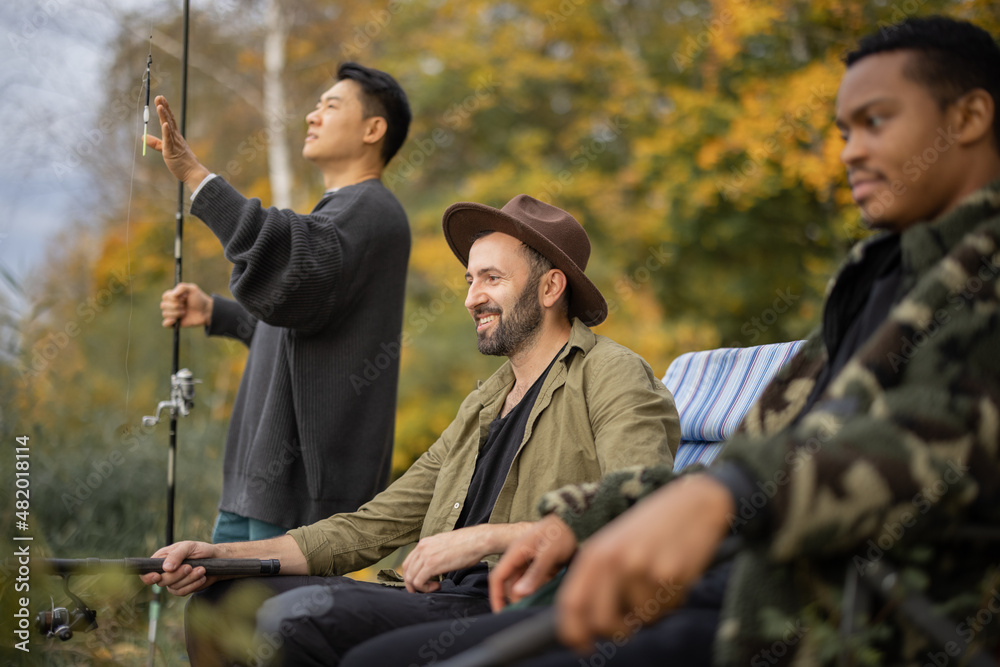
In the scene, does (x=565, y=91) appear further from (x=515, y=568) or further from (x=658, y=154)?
(x=515, y=568)

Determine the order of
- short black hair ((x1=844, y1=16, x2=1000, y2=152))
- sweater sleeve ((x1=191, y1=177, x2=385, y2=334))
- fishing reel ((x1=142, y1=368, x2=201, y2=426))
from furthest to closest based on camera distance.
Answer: fishing reel ((x1=142, y1=368, x2=201, y2=426)) < sweater sleeve ((x1=191, y1=177, x2=385, y2=334)) < short black hair ((x1=844, y1=16, x2=1000, y2=152))

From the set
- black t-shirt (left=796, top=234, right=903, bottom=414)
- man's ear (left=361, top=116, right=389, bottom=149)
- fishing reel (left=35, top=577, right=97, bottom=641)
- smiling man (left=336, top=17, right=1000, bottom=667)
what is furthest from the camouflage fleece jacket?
man's ear (left=361, top=116, right=389, bottom=149)

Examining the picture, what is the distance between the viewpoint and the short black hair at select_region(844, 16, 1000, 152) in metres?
1.45

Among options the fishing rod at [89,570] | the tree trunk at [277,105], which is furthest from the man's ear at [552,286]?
the tree trunk at [277,105]

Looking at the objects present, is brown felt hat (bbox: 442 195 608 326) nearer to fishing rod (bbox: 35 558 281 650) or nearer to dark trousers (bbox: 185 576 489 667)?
dark trousers (bbox: 185 576 489 667)

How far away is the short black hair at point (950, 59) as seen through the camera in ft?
4.76

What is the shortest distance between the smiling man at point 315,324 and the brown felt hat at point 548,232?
1.23 feet

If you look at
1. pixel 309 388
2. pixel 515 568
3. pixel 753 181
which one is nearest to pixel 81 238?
pixel 753 181

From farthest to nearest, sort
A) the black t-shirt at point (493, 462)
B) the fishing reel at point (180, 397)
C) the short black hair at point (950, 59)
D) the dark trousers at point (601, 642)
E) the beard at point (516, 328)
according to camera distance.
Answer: the fishing reel at point (180, 397) → the beard at point (516, 328) → the black t-shirt at point (493, 462) → the short black hair at point (950, 59) → the dark trousers at point (601, 642)

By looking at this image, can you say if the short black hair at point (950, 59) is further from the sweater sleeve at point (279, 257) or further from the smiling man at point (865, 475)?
the sweater sleeve at point (279, 257)

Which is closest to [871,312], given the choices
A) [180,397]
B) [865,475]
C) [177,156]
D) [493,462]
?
[865,475]

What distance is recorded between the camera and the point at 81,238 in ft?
36.2

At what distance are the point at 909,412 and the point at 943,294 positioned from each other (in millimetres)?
216

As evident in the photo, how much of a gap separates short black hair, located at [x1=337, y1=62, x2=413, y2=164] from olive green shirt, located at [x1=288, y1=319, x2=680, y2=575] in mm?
1128
